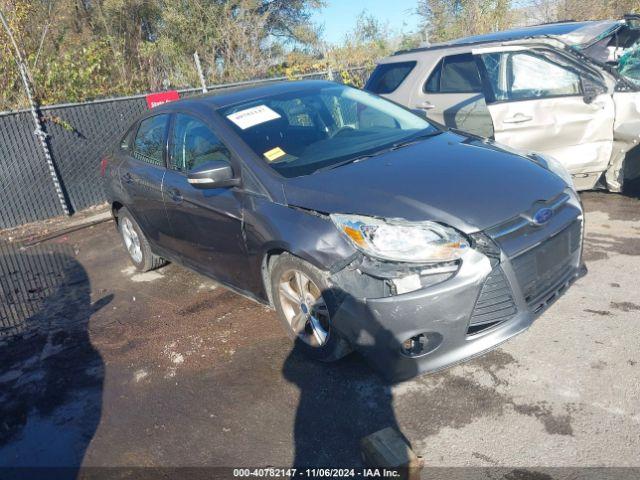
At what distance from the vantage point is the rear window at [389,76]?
6.54 metres

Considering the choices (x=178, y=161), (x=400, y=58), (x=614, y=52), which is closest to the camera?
(x=178, y=161)

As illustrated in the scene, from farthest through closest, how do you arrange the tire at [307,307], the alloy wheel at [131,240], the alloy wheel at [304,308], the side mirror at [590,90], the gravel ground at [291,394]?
Answer: the alloy wheel at [131,240] → the side mirror at [590,90] → the alloy wheel at [304,308] → the tire at [307,307] → the gravel ground at [291,394]

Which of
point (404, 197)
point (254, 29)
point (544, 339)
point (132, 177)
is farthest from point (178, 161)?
point (254, 29)

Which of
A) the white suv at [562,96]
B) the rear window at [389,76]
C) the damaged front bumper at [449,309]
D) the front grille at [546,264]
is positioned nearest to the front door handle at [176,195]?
the damaged front bumper at [449,309]

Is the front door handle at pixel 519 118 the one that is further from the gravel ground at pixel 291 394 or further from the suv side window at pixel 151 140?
the suv side window at pixel 151 140

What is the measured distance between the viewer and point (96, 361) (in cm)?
397

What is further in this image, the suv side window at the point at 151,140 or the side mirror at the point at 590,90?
the side mirror at the point at 590,90

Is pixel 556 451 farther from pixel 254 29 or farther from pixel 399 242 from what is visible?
pixel 254 29

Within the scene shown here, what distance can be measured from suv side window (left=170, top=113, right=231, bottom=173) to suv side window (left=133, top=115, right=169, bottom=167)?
0.72 ft

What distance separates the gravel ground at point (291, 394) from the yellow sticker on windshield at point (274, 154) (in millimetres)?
1292

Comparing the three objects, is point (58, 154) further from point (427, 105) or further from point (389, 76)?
point (427, 105)

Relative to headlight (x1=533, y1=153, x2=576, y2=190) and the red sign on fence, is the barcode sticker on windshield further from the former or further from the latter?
the red sign on fence

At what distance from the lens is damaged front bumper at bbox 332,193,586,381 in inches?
106

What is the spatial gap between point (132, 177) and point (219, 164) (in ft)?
6.02
